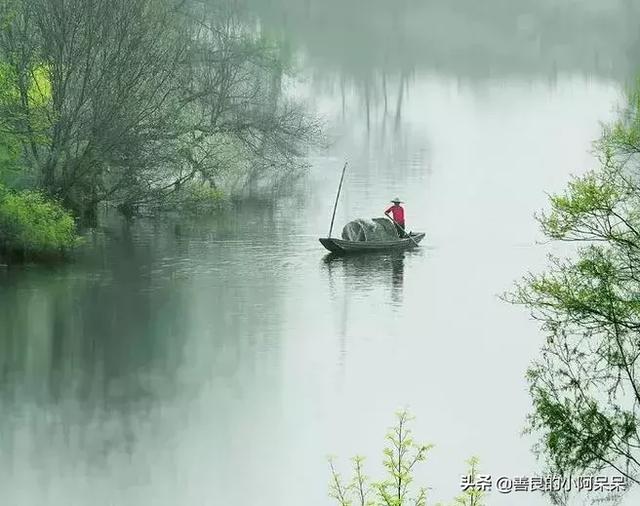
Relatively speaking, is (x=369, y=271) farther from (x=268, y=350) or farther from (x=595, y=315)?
(x=595, y=315)

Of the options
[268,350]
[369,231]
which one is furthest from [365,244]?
[268,350]

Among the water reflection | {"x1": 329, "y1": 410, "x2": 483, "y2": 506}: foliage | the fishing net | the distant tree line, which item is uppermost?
the distant tree line

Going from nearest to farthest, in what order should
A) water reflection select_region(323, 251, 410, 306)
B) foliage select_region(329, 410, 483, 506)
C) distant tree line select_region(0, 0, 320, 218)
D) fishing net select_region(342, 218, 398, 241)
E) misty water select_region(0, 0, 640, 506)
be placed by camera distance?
1. foliage select_region(329, 410, 483, 506)
2. misty water select_region(0, 0, 640, 506)
3. water reflection select_region(323, 251, 410, 306)
4. distant tree line select_region(0, 0, 320, 218)
5. fishing net select_region(342, 218, 398, 241)

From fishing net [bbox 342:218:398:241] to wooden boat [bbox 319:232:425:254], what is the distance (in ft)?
1.30

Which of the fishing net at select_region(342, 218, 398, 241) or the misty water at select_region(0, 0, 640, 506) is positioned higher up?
the fishing net at select_region(342, 218, 398, 241)

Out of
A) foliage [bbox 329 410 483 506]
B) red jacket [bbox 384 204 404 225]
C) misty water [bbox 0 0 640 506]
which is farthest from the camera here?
red jacket [bbox 384 204 404 225]

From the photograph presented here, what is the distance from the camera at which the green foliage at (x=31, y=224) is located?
128 ft

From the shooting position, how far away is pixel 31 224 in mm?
39406

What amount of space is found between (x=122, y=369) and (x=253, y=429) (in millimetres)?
4859

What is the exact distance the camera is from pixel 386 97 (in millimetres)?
121000

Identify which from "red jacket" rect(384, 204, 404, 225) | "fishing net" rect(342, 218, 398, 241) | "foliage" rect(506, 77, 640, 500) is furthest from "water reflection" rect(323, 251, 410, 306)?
"foliage" rect(506, 77, 640, 500)

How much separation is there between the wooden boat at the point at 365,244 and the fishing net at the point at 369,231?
40 cm

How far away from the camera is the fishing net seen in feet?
150

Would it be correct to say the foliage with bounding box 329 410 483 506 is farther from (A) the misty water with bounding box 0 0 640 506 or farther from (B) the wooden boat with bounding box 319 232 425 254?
(B) the wooden boat with bounding box 319 232 425 254
